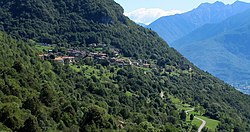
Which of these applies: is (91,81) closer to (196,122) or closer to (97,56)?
(196,122)

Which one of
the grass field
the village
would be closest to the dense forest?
the village

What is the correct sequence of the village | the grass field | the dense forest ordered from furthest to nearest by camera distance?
the village < the grass field < the dense forest

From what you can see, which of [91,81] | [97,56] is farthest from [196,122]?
[97,56]

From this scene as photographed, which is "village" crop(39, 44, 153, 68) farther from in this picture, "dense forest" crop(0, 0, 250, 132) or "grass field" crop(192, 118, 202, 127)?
"grass field" crop(192, 118, 202, 127)

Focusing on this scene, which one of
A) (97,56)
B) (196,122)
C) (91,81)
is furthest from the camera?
(97,56)

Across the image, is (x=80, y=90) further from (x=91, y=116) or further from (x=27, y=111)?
(x=27, y=111)

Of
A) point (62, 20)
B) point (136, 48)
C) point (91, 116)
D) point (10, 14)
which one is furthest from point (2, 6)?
point (91, 116)

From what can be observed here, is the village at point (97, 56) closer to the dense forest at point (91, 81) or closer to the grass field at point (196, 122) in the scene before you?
the dense forest at point (91, 81)
